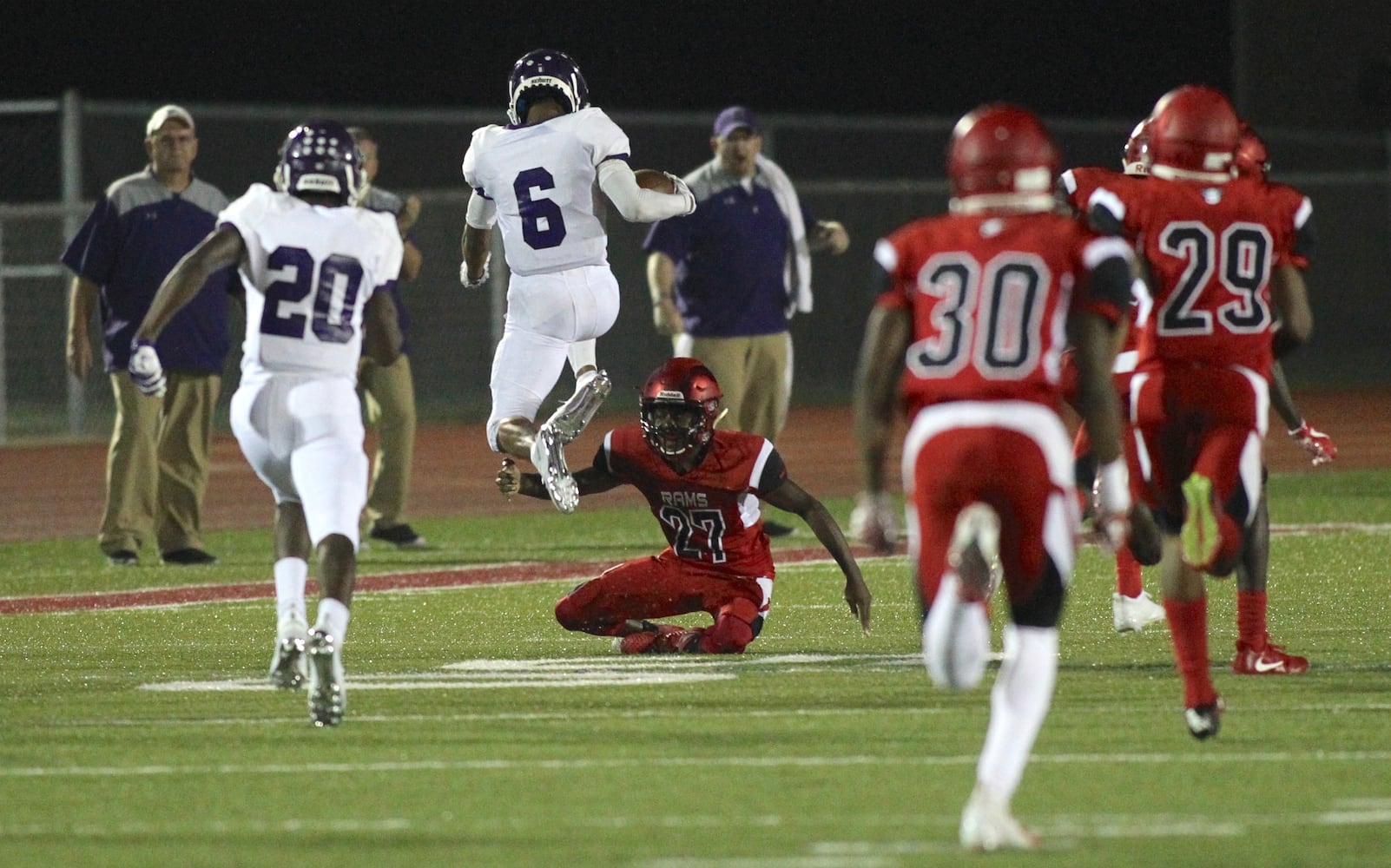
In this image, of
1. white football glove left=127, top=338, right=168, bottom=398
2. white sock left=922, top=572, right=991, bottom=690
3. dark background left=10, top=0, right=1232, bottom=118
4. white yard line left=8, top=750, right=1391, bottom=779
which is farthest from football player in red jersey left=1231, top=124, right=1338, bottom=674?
dark background left=10, top=0, right=1232, bottom=118

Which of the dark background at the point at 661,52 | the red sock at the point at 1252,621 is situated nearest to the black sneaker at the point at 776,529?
the red sock at the point at 1252,621

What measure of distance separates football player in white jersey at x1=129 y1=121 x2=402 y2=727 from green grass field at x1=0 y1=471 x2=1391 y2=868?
2.13ft

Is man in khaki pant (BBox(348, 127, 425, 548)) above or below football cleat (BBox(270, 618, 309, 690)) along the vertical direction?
below

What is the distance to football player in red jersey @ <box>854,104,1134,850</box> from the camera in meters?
5.63

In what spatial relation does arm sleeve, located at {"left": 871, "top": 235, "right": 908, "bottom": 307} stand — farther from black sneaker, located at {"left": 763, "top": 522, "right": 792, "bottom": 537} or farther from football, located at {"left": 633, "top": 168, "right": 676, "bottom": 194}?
black sneaker, located at {"left": 763, "top": 522, "right": 792, "bottom": 537}

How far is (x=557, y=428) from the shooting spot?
989cm

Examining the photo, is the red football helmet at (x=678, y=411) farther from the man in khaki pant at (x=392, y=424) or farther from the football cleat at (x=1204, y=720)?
the man in khaki pant at (x=392, y=424)

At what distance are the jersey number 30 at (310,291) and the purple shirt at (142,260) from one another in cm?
528

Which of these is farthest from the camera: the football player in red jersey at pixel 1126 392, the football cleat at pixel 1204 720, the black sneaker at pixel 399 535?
the black sneaker at pixel 399 535

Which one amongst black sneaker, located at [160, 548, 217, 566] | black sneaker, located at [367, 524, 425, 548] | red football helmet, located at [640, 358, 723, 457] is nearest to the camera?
red football helmet, located at [640, 358, 723, 457]

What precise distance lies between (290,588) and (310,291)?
966 mm

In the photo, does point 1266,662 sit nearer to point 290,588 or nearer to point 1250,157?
point 1250,157

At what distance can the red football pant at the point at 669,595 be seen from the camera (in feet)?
30.8

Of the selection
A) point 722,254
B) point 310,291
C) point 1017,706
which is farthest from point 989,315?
point 722,254
